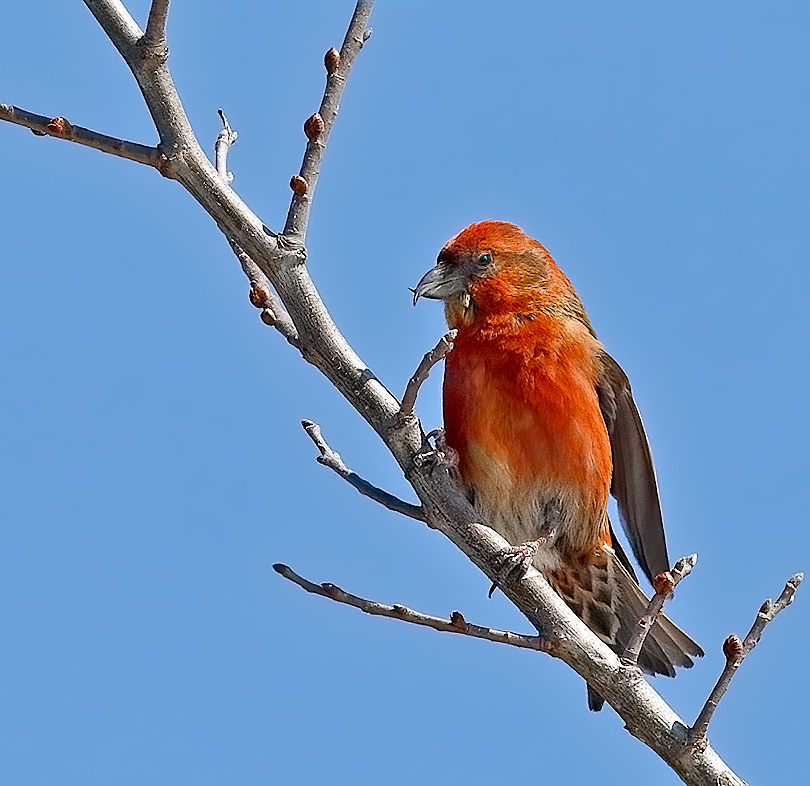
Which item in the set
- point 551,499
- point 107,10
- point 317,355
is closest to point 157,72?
point 107,10

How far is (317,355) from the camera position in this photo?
4.14 m

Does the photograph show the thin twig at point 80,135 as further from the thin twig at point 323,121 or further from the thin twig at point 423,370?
the thin twig at point 423,370

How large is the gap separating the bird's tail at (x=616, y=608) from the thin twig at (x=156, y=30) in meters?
3.68

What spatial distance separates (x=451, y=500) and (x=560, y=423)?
1.70 metres

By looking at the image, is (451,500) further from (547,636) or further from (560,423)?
(560,423)

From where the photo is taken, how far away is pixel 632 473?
6.49 metres

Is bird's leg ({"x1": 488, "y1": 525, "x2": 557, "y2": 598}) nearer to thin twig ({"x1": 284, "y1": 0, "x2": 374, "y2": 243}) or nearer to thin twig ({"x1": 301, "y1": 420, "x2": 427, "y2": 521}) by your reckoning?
thin twig ({"x1": 301, "y1": 420, "x2": 427, "y2": 521})

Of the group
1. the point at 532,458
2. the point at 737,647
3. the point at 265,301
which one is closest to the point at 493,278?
the point at 532,458

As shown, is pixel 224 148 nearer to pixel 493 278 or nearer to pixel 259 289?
pixel 259 289

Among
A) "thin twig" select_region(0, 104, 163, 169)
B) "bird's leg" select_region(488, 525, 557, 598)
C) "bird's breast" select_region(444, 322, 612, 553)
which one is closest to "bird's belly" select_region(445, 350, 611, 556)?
"bird's breast" select_region(444, 322, 612, 553)

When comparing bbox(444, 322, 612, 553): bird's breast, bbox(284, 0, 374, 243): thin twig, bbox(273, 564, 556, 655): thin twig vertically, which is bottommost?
bbox(273, 564, 556, 655): thin twig

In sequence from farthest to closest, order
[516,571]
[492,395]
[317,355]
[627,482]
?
[627,482], [492,395], [516,571], [317,355]

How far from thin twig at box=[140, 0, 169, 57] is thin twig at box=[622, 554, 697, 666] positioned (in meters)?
2.54

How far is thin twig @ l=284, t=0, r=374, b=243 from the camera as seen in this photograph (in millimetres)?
4086
